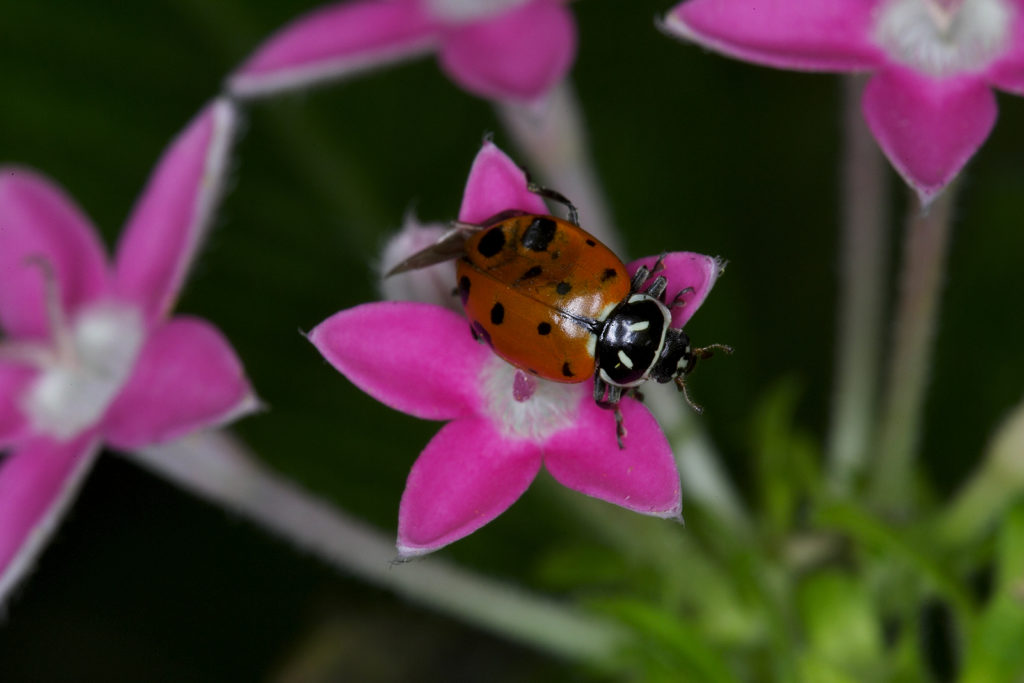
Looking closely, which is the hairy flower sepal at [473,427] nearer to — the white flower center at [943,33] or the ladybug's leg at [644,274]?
the ladybug's leg at [644,274]

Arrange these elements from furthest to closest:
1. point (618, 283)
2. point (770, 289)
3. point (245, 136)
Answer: point (245, 136), point (770, 289), point (618, 283)

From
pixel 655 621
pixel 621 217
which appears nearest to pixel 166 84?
pixel 621 217

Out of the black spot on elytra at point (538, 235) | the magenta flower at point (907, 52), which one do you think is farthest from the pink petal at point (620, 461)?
the magenta flower at point (907, 52)

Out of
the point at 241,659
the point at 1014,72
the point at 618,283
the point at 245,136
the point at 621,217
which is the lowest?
the point at 241,659

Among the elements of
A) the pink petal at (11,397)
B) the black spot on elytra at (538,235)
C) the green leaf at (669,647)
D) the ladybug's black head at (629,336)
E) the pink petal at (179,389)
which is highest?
the black spot on elytra at (538,235)

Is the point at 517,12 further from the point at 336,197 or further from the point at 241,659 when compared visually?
the point at 241,659

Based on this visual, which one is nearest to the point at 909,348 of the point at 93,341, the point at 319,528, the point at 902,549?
the point at 902,549
